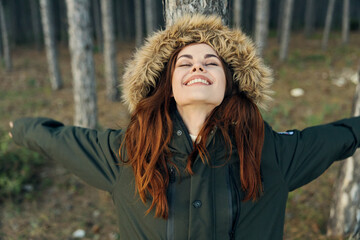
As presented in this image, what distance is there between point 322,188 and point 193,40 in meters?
4.01

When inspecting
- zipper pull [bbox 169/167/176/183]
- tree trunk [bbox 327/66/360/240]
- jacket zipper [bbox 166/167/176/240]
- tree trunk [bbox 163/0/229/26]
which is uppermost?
tree trunk [bbox 163/0/229/26]

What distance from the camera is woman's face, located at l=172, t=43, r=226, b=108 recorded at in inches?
71.5

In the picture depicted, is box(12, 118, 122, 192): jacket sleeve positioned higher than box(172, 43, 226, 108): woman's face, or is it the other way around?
box(172, 43, 226, 108): woman's face

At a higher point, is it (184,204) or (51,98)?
(184,204)

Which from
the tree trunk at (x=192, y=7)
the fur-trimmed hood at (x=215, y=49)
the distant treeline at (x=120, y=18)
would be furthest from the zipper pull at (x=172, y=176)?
the distant treeline at (x=120, y=18)

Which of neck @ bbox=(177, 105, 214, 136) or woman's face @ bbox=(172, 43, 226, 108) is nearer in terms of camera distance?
woman's face @ bbox=(172, 43, 226, 108)

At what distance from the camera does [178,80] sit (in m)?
1.88

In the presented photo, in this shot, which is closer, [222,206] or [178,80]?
[222,206]

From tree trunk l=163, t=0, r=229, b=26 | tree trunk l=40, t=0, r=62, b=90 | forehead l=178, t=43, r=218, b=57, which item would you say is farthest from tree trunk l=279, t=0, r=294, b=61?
forehead l=178, t=43, r=218, b=57

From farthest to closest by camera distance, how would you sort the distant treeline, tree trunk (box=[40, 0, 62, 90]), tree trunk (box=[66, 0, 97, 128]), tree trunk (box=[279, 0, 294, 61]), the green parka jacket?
the distant treeline → tree trunk (box=[279, 0, 294, 61]) → tree trunk (box=[40, 0, 62, 90]) → tree trunk (box=[66, 0, 97, 128]) → the green parka jacket

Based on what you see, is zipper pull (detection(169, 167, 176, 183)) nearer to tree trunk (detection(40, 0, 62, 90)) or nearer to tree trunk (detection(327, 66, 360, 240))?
tree trunk (detection(327, 66, 360, 240))

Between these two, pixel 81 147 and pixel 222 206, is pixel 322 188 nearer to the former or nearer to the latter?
pixel 222 206

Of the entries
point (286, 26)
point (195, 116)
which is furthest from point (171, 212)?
point (286, 26)

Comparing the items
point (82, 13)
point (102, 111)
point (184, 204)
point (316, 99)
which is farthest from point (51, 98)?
point (184, 204)
